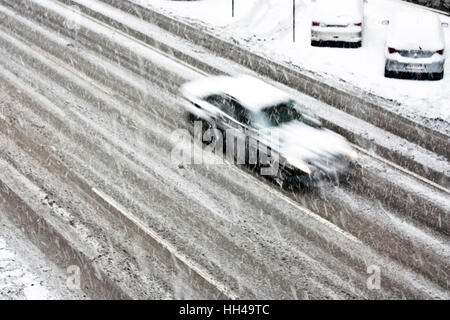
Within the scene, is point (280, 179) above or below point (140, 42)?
below

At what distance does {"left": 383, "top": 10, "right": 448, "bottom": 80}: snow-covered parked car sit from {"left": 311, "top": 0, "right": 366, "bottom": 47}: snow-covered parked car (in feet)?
4.73

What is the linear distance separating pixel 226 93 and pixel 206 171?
200cm

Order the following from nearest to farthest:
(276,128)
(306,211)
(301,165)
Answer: (306,211)
(301,165)
(276,128)

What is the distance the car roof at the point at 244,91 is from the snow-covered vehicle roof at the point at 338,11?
240 inches

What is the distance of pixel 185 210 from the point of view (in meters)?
13.0

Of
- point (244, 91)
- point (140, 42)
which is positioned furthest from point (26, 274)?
point (140, 42)

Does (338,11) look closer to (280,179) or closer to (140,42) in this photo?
(140,42)

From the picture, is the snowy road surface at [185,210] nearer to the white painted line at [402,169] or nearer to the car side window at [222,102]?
the white painted line at [402,169]

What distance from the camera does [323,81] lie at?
1886cm

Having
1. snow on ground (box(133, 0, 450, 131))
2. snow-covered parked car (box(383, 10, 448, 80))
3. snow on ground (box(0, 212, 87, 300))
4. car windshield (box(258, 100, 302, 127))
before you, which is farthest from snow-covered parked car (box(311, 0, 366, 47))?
snow on ground (box(0, 212, 87, 300))

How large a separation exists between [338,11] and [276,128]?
26.2ft

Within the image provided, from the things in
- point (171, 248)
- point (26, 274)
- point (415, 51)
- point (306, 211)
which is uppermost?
point (415, 51)
